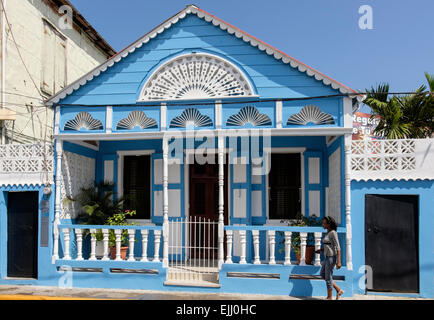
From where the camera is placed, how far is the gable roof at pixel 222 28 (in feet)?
23.9

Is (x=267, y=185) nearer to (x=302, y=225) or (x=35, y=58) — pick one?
(x=302, y=225)

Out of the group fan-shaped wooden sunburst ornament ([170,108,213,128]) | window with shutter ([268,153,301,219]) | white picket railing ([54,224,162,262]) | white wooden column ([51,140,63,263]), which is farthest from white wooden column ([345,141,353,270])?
white wooden column ([51,140,63,263])

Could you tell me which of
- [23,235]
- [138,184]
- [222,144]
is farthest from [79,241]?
[222,144]

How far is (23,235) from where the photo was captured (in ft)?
26.3

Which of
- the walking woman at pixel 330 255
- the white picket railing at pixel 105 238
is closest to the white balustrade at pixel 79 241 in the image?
the white picket railing at pixel 105 238

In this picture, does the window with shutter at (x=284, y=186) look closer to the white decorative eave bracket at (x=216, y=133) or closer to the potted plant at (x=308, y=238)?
the potted plant at (x=308, y=238)

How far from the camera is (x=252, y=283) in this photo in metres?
7.12

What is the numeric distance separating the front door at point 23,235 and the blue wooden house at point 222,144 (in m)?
0.38

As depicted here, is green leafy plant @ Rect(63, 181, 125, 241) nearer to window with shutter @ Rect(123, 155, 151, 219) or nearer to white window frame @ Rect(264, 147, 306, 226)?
window with shutter @ Rect(123, 155, 151, 219)

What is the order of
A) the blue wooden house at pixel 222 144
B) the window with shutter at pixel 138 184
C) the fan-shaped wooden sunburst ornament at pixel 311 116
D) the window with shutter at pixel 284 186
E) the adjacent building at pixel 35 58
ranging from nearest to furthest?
the blue wooden house at pixel 222 144 → the fan-shaped wooden sunburst ornament at pixel 311 116 → the window with shutter at pixel 284 186 → the adjacent building at pixel 35 58 → the window with shutter at pixel 138 184

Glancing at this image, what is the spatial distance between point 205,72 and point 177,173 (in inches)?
104

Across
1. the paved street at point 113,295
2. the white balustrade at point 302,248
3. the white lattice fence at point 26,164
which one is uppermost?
the white lattice fence at point 26,164

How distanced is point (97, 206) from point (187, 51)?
396 centimetres

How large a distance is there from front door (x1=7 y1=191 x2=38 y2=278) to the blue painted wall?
660 centimetres
